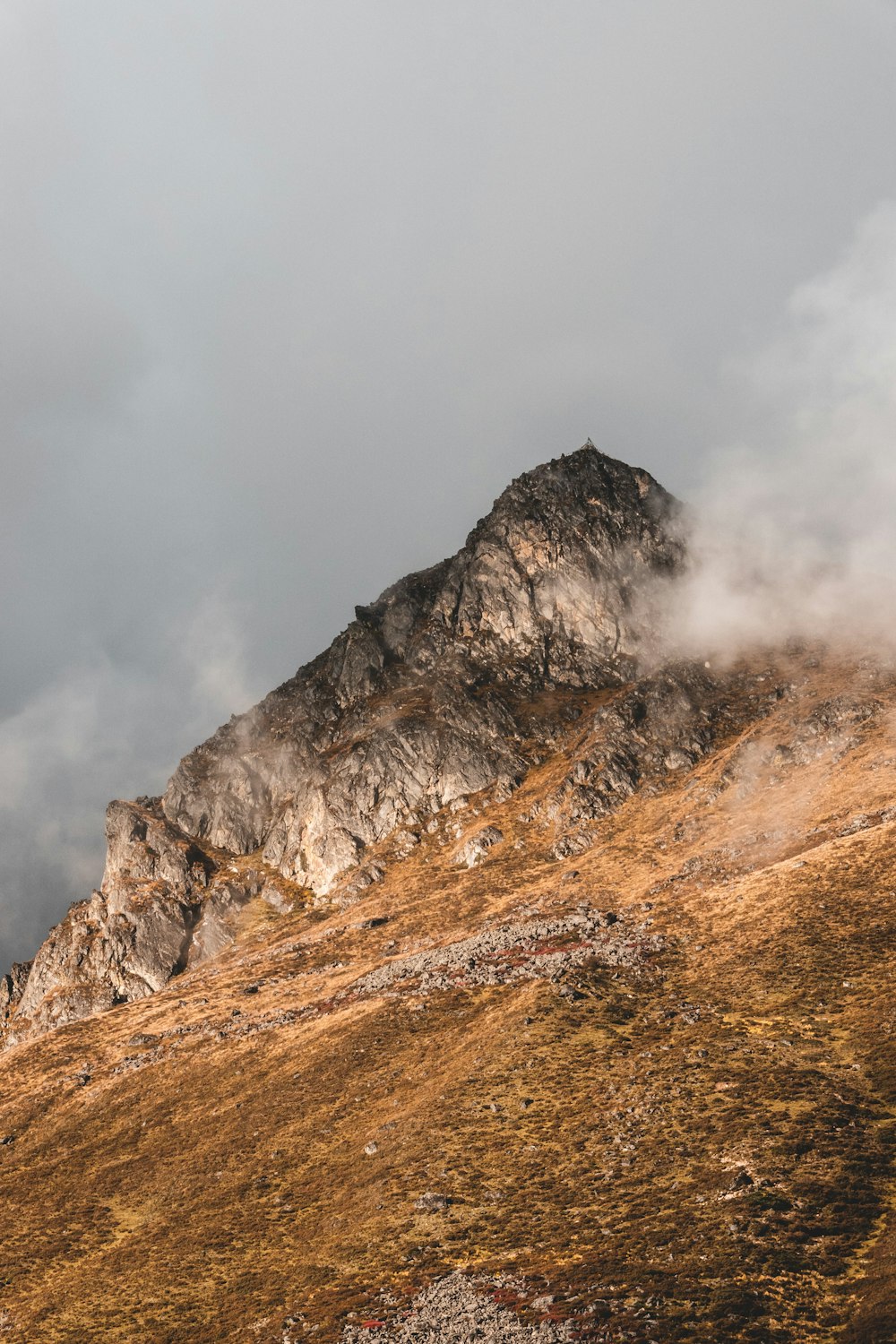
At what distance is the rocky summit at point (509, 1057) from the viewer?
37.2 metres

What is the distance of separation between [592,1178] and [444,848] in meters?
106

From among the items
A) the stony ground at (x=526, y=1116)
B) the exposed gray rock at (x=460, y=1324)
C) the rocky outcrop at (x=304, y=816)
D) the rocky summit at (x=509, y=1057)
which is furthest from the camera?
the rocky outcrop at (x=304, y=816)

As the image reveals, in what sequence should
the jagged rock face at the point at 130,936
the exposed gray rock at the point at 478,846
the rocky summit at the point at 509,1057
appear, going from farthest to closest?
1. the jagged rock face at the point at 130,936
2. the exposed gray rock at the point at 478,846
3. the rocky summit at the point at 509,1057

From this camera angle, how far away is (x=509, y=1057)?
2539 inches

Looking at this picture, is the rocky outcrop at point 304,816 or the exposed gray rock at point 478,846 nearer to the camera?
the exposed gray rock at point 478,846

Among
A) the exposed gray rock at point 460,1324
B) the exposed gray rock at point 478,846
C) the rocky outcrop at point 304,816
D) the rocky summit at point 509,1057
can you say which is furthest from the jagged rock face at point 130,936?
the exposed gray rock at point 460,1324

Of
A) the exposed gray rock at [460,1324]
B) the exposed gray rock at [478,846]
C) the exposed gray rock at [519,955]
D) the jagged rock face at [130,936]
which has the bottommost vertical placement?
the exposed gray rock at [460,1324]

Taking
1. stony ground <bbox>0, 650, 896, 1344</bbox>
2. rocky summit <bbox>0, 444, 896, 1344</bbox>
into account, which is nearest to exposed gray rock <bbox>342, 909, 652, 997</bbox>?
stony ground <bbox>0, 650, 896, 1344</bbox>

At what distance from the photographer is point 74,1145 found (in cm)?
7675

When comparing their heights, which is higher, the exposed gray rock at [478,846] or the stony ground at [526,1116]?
the exposed gray rock at [478,846]

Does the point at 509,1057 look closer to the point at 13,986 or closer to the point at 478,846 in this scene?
the point at 478,846

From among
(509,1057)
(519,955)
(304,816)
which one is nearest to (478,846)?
(519,955)

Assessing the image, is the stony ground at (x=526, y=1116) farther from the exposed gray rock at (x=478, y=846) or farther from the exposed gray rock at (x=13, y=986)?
the exposed gray rock at (x=13, y=986)

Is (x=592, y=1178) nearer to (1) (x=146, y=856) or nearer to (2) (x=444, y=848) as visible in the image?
(2) (x=444, y=848)
